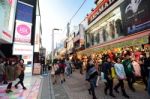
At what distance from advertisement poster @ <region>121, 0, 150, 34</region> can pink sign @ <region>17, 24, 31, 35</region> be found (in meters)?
10.4

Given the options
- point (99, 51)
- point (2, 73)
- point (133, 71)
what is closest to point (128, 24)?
A: point (99, 51)

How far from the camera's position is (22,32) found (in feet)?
75.4

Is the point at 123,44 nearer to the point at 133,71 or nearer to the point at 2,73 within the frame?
the point at 133,71

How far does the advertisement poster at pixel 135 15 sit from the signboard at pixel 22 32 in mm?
10431

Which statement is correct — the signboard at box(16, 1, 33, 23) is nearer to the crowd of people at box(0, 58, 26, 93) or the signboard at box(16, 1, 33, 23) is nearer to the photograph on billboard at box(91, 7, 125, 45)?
the photograph on billboard at box(91, 7, 125, 45)

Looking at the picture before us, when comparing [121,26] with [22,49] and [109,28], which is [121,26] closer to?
[109,28]

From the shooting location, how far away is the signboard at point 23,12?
2314 cm

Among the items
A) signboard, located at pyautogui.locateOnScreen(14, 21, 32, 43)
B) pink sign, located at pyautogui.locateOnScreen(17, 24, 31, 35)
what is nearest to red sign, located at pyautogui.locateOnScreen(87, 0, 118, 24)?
signboard, located at pyautogui.locateOnScreen(14, 21, 32, 43)

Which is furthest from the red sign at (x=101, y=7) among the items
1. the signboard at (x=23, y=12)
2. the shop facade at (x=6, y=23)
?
the shop facade at (x=6, y=23)

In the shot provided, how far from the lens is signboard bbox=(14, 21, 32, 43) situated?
2248 centimetres

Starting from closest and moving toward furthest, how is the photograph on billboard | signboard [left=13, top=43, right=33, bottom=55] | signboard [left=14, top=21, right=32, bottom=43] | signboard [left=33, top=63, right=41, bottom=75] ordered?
the photograph on billboard, signboard [left=13, top=43, right=33, bottom=55], signboard [left=14, top=21, right=32, bottom=43], signboard [left=33, top=63, right=41, bottom=75]

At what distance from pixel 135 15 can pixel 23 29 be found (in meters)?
12.1

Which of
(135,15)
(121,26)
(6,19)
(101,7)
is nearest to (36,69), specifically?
(6,19)

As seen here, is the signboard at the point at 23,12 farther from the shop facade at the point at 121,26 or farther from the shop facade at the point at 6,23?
the shop facade at the point at 121,26
